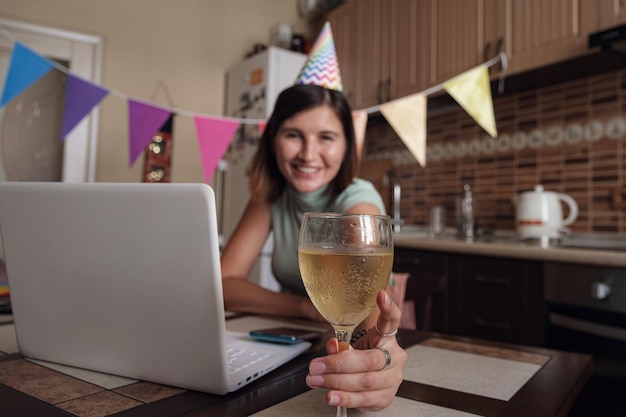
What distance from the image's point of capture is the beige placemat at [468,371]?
583mm

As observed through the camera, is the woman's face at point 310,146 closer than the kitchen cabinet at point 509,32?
Yes

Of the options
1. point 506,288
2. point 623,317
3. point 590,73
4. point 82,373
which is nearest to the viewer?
point 82,373

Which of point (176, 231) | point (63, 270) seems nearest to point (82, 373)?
point (63, 270)

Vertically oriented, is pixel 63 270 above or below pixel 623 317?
above

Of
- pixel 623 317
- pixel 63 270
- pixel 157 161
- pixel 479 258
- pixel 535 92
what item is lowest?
pixel 623 317

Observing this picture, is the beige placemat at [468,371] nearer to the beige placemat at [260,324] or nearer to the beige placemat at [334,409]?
the beige placemat at [334,409]

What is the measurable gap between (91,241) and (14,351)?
11.2 inches

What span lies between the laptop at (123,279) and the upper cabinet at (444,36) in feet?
6.44

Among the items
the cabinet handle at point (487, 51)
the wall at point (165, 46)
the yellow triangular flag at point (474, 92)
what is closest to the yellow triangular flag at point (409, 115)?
the yellow triangular flag at point (474, 92)

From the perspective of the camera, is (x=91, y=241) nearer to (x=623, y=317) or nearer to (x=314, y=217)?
(x=314, y=217)

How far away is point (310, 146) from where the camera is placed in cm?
122

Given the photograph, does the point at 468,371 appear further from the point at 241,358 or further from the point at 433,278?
the point at 433,278

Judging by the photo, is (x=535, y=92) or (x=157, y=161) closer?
(x=535, y=92)

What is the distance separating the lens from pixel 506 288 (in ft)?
6.07
